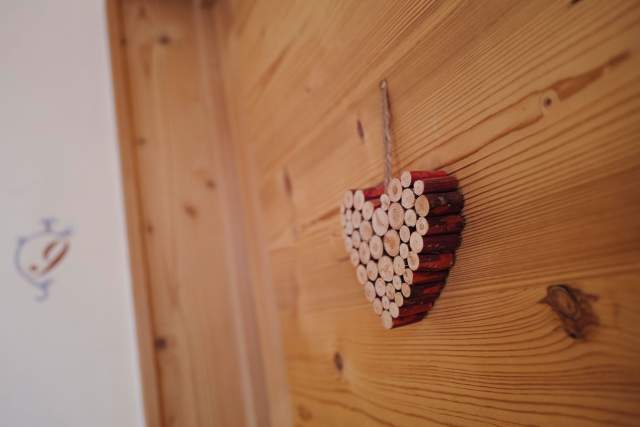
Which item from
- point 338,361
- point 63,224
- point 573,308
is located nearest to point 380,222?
point 573,308

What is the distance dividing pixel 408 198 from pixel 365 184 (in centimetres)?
27

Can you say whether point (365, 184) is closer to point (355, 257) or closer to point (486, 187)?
point (355, 257)

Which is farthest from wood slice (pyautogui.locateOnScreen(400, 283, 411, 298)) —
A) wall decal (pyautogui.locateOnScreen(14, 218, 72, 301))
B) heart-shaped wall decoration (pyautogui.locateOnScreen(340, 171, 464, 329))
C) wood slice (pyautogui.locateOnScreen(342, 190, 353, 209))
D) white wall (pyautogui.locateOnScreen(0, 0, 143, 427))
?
wall decal (pyautogui.locateOnScreen(14, 218, 72, 301))

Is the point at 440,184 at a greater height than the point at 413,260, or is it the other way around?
the point at 440,184

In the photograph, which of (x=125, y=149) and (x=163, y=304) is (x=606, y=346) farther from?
(x=125, y=149)

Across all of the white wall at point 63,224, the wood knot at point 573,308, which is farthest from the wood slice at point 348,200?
the white wall at point 63,224

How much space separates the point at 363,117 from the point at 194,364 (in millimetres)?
1113

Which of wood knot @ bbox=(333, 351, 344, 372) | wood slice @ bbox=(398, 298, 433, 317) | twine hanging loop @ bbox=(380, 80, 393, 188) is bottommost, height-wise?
wood knot @ bbox=(333, 351, 344, 372)

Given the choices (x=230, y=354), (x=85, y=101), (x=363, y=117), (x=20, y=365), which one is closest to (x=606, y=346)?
(x=363, y=117)

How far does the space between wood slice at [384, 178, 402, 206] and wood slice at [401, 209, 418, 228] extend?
0.03 m

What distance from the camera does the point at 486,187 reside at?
29.5 inches

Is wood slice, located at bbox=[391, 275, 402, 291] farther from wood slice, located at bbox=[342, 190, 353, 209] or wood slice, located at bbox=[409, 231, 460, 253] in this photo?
wood slice, located at bbox=[342, 190, 353, 209]

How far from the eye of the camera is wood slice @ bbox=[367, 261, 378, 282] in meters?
0.91

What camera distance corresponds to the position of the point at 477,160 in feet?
2.51
